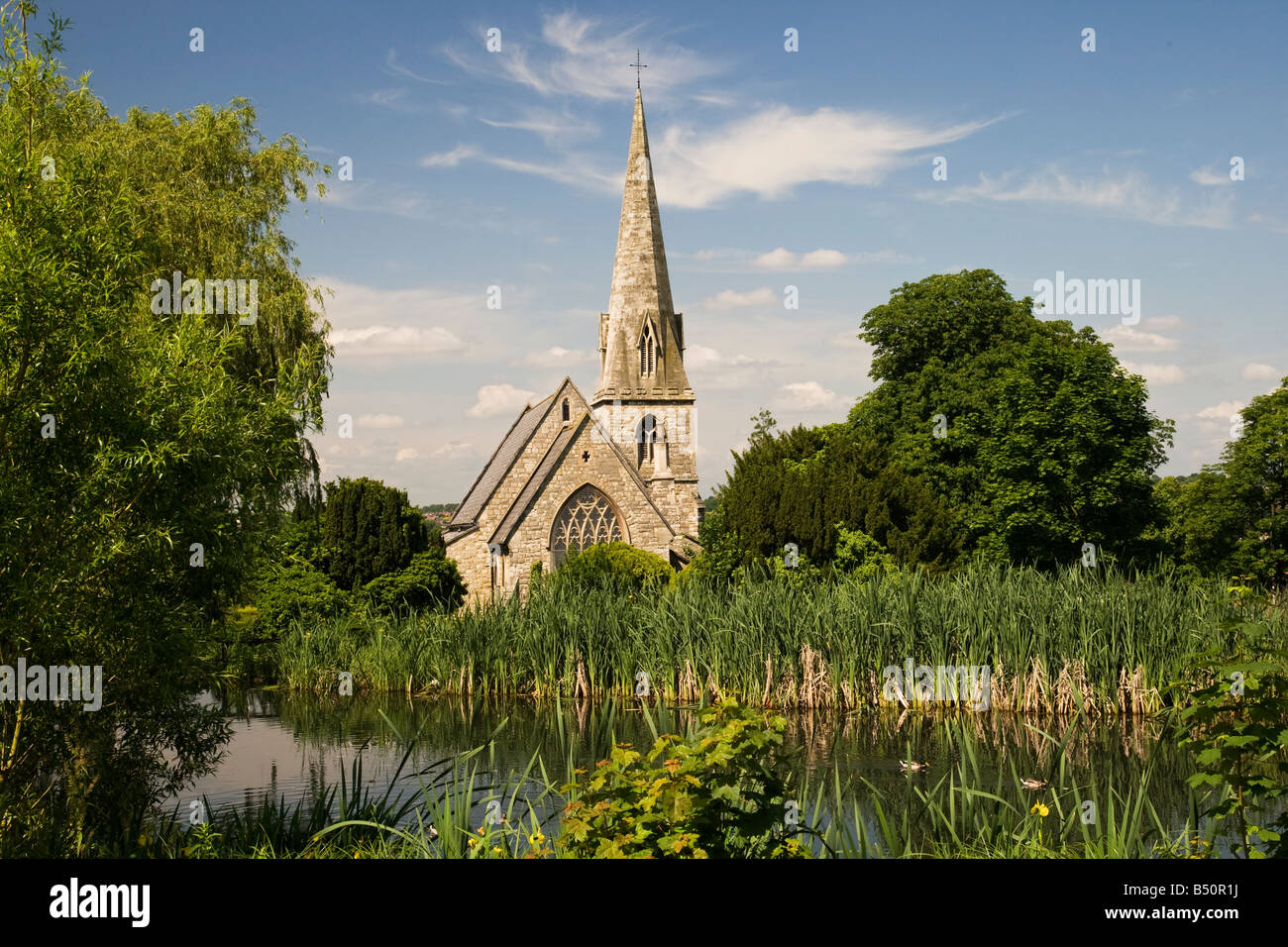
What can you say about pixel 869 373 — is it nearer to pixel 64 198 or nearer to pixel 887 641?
pixel 887 641

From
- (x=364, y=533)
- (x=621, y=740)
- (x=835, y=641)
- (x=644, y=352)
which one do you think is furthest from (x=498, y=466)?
(x=621, y=740)

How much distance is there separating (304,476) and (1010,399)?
20.9 metres

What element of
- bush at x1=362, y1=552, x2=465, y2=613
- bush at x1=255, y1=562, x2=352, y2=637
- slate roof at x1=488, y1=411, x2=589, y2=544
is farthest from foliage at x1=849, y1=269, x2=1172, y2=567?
bush at x1=255, y1=562, x2=352, y2=637

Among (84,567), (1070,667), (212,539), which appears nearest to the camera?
(84,567)

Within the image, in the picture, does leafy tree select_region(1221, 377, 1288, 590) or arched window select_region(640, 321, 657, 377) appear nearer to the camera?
leafy tree select_region(1221, 377, 1288, 590)

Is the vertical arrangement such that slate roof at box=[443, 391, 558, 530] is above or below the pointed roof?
below

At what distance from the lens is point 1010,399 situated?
31703mm

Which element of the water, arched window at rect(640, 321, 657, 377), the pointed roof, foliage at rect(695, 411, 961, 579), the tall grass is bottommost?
the water

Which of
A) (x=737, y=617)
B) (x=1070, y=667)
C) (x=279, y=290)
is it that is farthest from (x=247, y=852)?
(x=279, y=290)

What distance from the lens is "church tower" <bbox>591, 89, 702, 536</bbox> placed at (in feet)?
151

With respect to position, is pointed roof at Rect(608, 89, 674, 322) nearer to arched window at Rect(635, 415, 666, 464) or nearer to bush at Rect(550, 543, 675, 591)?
arched window at Rect(635, 415, 666, 464)

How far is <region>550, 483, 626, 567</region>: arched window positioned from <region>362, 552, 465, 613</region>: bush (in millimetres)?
8480

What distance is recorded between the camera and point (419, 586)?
25.6m

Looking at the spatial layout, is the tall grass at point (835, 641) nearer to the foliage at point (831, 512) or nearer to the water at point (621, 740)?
the water at point (621, 740)
